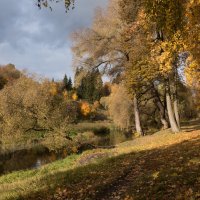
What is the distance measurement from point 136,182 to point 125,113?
40.7m

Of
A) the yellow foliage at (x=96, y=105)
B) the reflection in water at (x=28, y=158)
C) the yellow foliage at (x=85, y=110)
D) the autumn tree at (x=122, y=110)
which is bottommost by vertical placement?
the reflection in water at (x=28, y=158)

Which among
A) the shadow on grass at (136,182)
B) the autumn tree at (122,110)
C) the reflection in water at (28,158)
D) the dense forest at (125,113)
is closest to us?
the shadow on grass at (136,182)

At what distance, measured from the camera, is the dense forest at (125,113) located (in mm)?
12564

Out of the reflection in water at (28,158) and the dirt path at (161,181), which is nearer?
the dirt path at (161,181)

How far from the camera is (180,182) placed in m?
11.2

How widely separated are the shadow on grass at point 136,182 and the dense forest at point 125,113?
0.13ft

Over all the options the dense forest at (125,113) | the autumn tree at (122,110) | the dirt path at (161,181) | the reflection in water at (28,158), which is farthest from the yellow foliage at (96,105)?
the dirt path at (161,181)

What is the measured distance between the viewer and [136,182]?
42.0 ft

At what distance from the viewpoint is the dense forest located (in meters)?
12.6

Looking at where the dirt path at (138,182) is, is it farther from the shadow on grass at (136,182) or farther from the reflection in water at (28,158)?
the reflection in water at (28,158)

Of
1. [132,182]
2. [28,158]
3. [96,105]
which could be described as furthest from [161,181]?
[96,105]

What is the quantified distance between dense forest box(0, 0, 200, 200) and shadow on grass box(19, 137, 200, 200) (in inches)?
1.5

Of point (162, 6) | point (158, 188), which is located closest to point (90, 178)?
point (158, 188)

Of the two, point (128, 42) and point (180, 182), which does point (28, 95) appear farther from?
point (180, 182)
